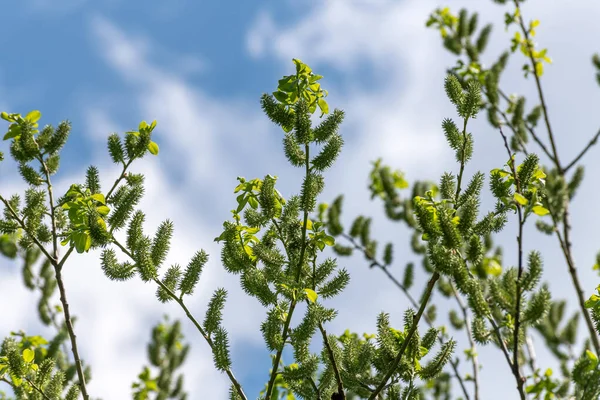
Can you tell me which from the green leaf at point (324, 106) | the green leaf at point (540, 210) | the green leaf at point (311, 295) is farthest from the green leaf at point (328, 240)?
the green leaf at point (540, 210)

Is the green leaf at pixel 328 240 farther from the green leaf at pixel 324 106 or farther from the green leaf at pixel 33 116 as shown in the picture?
the green leaf at pixel 33 116

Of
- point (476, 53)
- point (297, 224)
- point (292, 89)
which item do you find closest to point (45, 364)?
point (297, 224)

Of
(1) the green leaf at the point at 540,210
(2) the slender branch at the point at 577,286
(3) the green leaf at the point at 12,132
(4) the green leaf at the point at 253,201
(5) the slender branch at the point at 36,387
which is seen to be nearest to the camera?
(1) the green leaf at the point at 540,210

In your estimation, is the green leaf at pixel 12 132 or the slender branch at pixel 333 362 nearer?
the slender branch at pixel 333 362

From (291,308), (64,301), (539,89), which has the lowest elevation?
(64,301)

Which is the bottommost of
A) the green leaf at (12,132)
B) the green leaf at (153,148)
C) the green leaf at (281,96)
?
the green leaf at (12,132)

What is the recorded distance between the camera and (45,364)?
9.45 feet

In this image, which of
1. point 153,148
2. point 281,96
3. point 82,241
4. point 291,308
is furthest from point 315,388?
point 153,148

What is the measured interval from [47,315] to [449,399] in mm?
5082

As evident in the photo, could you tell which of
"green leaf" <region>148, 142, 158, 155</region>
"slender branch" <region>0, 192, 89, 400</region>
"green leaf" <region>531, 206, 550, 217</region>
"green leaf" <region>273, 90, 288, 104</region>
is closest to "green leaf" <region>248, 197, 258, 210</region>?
"green leaf" <region>273, 90, 288, 104</region>

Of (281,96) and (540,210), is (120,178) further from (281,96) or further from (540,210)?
(540,210)

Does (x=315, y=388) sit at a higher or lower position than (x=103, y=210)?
lower

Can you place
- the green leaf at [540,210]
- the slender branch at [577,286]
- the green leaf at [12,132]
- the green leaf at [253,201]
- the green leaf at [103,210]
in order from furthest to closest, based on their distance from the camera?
the green leaf at [12,132]
the green leaf at [253,201]
the green leaf at [103,210]
the slender branch at [577,286]
the green leaf at [540,210]

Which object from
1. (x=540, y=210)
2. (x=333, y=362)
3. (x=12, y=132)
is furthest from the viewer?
(x=12, y=132)
